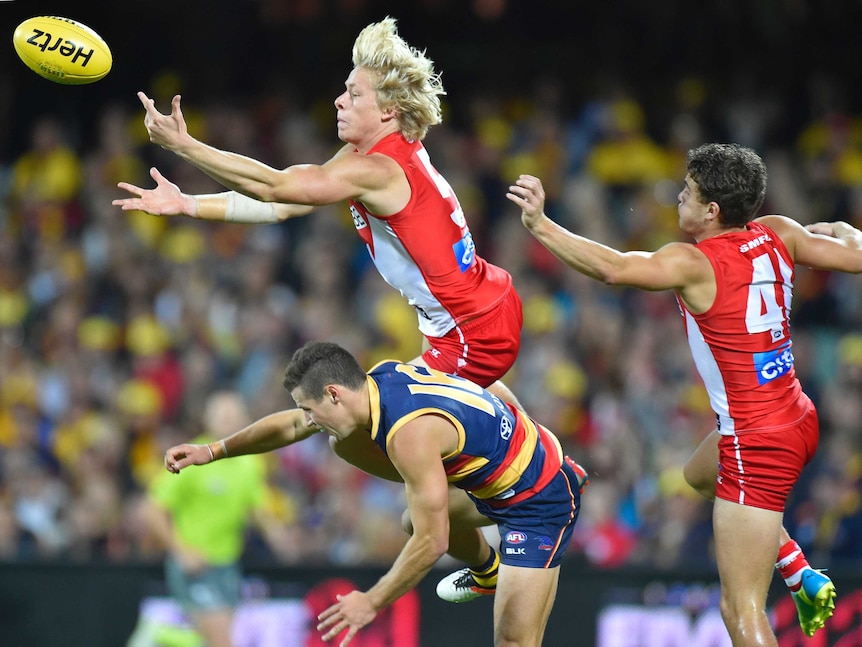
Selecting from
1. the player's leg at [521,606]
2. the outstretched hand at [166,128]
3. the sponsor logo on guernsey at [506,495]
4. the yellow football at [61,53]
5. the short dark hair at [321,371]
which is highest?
the yellow football at [61,53]

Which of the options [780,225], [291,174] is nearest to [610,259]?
[780,225]

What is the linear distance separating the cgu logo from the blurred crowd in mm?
5131

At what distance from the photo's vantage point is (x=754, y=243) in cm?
588

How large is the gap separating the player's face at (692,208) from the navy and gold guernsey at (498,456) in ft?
3.90

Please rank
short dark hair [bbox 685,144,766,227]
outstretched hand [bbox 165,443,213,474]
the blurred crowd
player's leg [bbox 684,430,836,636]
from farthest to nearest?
the blurred crowd < outstretched hand [bbox 165,443,213,474] < player's leg [bbox 684,430,836,636] < short dark hair [bbox 685,144,766,227]

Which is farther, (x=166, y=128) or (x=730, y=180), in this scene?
(x=730, y=180)

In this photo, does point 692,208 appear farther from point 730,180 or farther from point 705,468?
point 705,468

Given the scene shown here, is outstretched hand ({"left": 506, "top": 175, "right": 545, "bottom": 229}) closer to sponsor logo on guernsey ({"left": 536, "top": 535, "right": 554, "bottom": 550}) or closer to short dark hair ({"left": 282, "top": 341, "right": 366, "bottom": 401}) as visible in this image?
short dark hair ({"left": 282, "top": 341, "right": 366, "bottom": 401})

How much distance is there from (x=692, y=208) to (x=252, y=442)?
7.93 feet

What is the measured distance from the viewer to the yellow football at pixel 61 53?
6145 millimetres

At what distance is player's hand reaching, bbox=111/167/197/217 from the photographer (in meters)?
5.47

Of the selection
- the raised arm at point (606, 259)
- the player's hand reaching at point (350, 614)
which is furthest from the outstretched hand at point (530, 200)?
the player's hand reaching at point (350, 614)

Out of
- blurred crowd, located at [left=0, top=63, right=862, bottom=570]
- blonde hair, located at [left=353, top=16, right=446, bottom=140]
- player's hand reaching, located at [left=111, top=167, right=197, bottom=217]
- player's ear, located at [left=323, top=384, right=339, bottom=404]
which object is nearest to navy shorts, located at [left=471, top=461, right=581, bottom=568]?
player's ear, located at [left=323, top=384, right=339, bottom=404]

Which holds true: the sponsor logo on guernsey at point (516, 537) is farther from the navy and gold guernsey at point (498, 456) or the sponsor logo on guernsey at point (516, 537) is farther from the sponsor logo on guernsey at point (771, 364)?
the sponsor logo on guernsey at point (771, 364)
